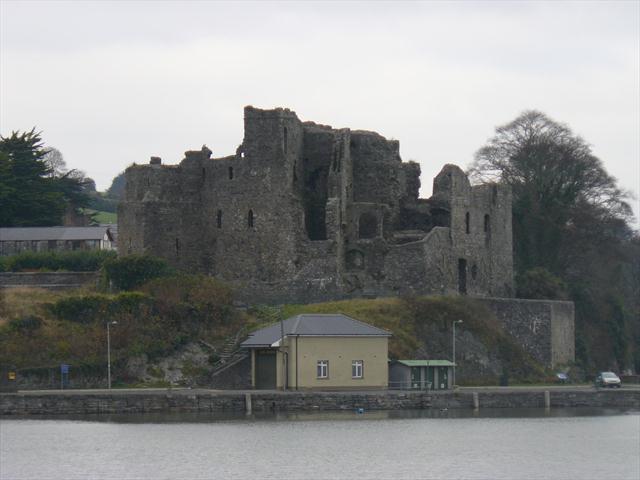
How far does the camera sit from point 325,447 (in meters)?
56.6

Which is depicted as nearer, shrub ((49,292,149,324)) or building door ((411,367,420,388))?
building door ((411,367,420,388))

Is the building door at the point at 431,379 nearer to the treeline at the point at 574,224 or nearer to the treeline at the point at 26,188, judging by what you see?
the treeline at the point at 574,224

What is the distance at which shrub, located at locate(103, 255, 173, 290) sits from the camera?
3034 inches

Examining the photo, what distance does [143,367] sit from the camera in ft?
233

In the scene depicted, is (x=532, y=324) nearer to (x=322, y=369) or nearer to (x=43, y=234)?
(x=322, y=369)

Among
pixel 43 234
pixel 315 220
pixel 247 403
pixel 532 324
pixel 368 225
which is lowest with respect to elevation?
pixel 247 403

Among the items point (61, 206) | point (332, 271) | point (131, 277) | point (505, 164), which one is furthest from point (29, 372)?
point (505, 164)

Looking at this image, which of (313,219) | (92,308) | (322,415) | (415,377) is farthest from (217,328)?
(322,415)

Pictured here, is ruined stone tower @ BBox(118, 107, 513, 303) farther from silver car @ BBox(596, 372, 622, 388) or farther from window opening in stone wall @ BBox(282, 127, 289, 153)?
silver car @ BBox(596, 372, 622, 388)

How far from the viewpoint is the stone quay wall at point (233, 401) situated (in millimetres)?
64312

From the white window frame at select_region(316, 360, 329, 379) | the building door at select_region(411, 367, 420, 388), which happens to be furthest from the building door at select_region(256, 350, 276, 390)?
the building door at select_region(411, 367, 420, 388)

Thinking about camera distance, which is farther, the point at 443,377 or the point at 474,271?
the point at 474,271

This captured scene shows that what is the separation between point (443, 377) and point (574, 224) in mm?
20261

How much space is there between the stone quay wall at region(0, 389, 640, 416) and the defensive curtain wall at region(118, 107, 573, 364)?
34.1ft
